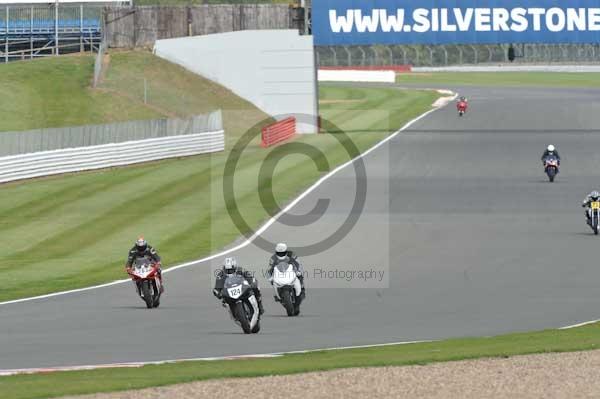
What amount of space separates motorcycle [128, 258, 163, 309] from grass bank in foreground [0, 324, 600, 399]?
6.74m

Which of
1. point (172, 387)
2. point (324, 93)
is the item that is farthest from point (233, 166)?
point (324, 93)

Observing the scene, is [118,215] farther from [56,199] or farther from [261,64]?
[261,64]

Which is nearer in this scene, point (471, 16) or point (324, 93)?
point (471, 16)

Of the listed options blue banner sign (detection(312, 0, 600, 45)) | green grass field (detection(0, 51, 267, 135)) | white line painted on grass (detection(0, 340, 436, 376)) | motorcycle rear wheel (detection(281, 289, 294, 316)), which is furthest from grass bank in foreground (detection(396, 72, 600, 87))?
white line painted on grass (detection(0, 340, 436, 376))

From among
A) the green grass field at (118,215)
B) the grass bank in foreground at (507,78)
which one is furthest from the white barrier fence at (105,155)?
the grass bank in foreground at (507,78)

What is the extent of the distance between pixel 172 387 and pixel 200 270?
14512mm

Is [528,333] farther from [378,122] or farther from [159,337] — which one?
[378,122]

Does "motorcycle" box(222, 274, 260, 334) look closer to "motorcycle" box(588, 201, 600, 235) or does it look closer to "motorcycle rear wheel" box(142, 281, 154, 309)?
"motorcycle rear wheel" box(142, 281, 154, 309)

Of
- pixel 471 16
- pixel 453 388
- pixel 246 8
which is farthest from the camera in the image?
pixel 246 8

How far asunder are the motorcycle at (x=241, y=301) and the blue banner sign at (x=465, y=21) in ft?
143

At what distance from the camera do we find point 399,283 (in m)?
26.7

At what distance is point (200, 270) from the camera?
29.7 m

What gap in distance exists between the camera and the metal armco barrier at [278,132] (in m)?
61.8

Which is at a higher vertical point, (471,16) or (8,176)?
(471,16)
